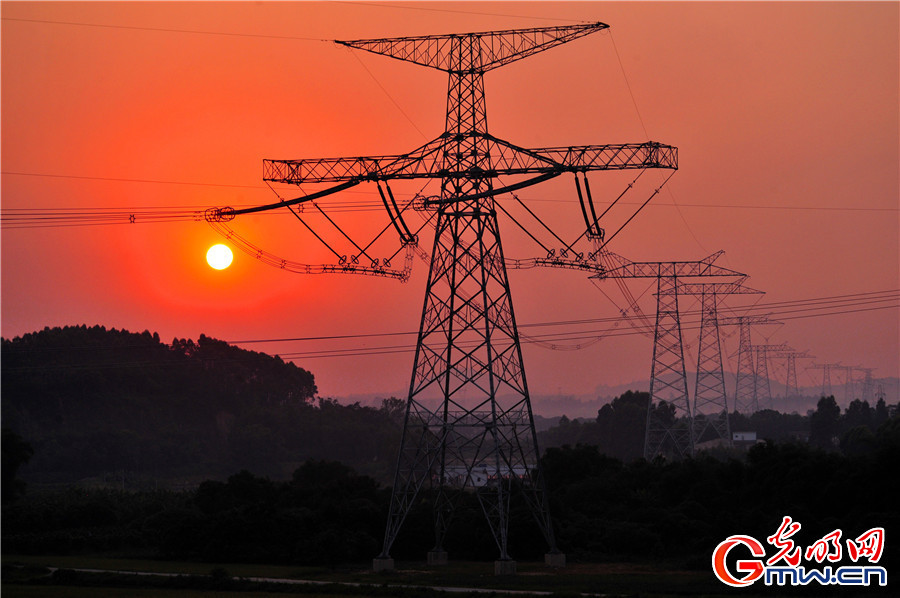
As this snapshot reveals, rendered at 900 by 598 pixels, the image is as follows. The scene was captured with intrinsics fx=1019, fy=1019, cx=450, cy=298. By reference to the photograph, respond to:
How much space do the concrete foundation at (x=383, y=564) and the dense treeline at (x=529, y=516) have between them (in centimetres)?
668

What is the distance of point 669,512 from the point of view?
67.5m

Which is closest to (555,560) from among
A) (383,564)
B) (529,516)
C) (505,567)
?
(505,567)

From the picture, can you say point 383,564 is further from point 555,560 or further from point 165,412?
point 165,412

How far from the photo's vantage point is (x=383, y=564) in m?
52.9

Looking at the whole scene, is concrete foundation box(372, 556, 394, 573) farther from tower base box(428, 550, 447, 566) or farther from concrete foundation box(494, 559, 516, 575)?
concrete foundation box(494, 559, 516, 575)

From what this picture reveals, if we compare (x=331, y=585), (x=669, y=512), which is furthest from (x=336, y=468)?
(x=331, y=585)

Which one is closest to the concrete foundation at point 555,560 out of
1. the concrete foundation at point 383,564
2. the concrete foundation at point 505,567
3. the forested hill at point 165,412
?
the concrete foundation at point 505,567

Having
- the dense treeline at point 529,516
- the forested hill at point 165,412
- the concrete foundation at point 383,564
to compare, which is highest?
the forested hill at point 165,412

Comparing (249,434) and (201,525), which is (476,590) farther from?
(249,434)

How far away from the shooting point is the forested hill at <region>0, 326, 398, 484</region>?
135 metres

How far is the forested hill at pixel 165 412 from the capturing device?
134750 millimetres

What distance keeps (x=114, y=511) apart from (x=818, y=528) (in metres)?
48.8

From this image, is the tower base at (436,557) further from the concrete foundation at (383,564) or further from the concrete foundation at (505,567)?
the concrete foundation at (505,567)

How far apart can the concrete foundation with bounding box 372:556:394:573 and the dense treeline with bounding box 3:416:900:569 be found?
21.9 feet
